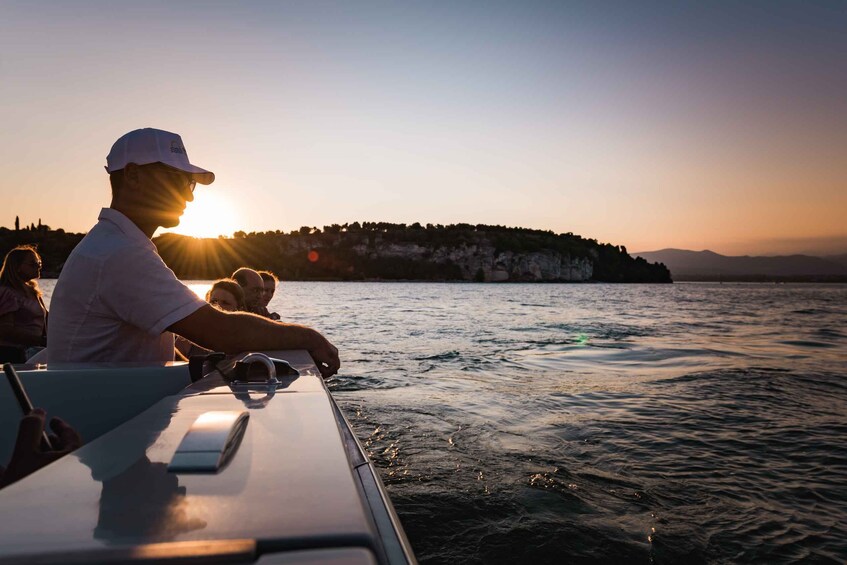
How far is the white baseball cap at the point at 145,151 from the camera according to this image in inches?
90.9

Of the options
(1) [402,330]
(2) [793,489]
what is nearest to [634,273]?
(1) [402,330]

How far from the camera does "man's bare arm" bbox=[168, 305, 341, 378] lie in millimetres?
2115

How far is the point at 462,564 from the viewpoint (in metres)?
2.85

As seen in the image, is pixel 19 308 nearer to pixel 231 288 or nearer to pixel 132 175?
pixel 231 288

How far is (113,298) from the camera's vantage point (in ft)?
6.82

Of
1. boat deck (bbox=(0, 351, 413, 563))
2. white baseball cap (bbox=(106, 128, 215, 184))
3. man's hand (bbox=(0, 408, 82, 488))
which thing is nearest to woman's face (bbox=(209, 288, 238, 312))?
white baseball cap (bbox=(106, 128, 215, 184))

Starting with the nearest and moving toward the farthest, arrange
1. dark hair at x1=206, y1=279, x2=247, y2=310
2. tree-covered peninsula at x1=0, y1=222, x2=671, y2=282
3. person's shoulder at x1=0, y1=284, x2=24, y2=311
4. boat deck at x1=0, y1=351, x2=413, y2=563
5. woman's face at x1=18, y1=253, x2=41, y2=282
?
boat deck at x1=0, y1=351, x2=413, y2=563, dark hair at x1=206, y1=279, x2=247, y2=310, person's shoulder at x1=0, y1=284, x2=24, y2=311, woman's face at x1=18, y1=253, x2=41, y2=282, tree-covered peninsula at x1=0, y1=222, x2=671, y2=282

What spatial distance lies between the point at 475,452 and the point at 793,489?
2.48 m

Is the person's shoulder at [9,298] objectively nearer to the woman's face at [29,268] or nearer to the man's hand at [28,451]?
the woman's face at [29,268]

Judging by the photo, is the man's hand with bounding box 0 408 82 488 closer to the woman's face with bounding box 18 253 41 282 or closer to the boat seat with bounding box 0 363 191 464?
the boat seat with bounding box 0 363 191 464

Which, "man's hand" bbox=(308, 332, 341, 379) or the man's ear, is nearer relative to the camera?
the man's ear

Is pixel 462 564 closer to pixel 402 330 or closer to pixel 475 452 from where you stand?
pixel 475 452

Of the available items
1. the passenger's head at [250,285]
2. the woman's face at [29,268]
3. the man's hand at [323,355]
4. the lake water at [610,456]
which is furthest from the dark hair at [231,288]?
the man's hand at [323,355]

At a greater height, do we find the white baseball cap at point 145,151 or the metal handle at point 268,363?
the white baseball cap at point 145,151
